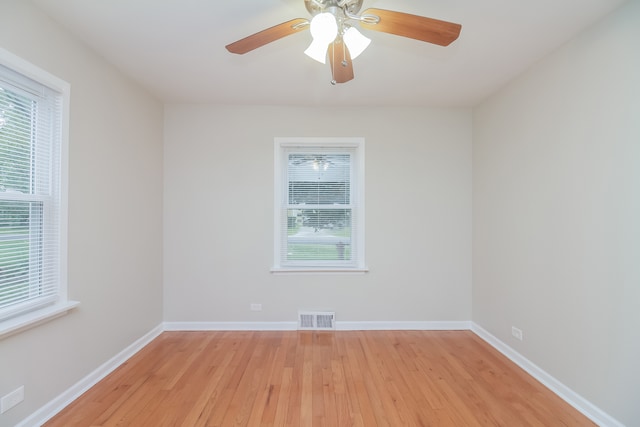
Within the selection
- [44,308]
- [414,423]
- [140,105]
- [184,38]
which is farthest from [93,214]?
[414,423]

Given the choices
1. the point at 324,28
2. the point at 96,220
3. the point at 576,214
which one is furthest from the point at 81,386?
the point at 576,214

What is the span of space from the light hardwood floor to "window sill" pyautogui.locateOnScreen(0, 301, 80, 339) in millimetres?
659

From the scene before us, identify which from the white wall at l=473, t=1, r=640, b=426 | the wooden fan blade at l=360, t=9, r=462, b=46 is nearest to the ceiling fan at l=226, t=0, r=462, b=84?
the wooden fan blade at l=360, t=9, r=462, b=46

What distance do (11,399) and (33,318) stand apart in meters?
0.44

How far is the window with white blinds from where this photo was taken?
1.57 meters

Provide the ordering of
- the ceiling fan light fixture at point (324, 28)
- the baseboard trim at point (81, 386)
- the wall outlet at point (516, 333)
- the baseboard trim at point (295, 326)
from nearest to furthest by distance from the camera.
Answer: the ceiling fan light fixture at point (324, 28) < the baseboard trim at point (81, 386) < the wall outlet at point (516, 333) < the baseboard trim at point (295, 326)

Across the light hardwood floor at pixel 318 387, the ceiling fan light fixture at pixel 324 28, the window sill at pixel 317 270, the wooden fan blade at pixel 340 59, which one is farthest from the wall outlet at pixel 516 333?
the ceiling fan light fixture at pixel 324 28

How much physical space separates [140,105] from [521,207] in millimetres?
3684

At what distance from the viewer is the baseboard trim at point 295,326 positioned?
3.07 m

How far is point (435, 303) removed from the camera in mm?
3131

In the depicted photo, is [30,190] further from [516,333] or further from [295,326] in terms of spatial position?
[516,333]

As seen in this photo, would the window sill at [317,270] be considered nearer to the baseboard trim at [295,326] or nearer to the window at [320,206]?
the window at [320,206]

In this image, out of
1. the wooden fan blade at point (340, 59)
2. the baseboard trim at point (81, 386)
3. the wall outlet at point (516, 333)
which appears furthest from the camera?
the wall outlet at point (516, 333)

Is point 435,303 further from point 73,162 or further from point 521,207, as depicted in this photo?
point 73,162
